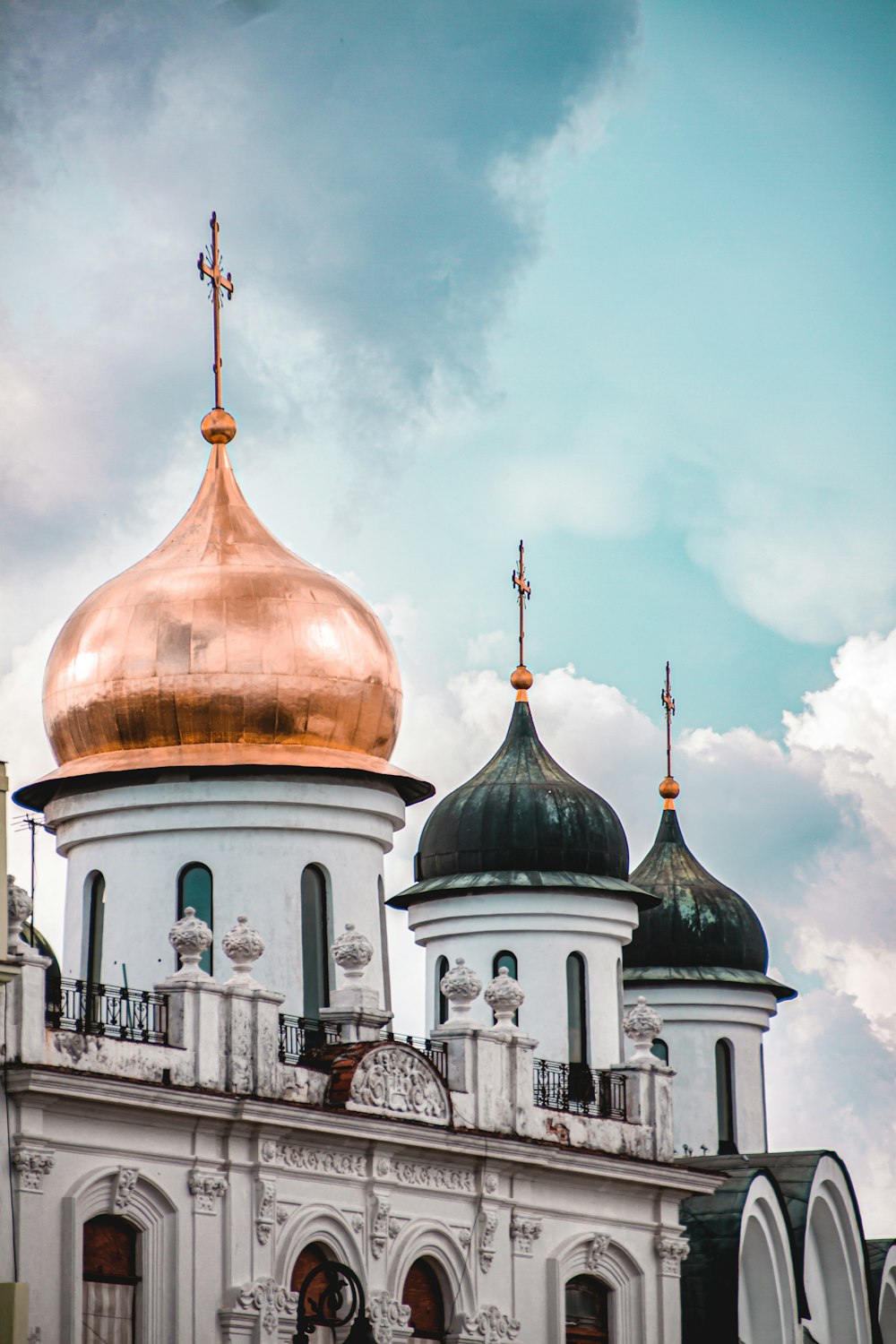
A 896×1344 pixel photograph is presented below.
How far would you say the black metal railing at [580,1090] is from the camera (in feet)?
104

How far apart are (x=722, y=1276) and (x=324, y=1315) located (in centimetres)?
700

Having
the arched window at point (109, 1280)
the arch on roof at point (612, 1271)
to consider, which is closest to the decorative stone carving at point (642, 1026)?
the arch on roof at point (612, 1271)

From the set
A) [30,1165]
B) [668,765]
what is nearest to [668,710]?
[668,765]

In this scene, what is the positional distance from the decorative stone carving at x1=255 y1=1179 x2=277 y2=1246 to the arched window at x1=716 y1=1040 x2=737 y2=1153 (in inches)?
578

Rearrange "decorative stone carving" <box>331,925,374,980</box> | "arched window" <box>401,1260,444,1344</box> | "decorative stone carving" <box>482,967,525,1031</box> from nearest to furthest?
"decorative stone carving" <box>331,925,374,980</box>, "arched window" <box>401,1260,444,1344</box>, "decorative stone carving" <box>482,967,525,1031</box>

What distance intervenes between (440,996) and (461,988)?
6711 millimetres

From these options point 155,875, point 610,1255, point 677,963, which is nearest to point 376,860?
point 155,875

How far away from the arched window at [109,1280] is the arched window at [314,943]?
5.10 meters

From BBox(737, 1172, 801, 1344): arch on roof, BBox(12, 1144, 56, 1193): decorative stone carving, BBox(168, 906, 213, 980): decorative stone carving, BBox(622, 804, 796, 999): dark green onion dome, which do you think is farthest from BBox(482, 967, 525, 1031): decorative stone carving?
BBox(622, 804, 796, 999): dark green onion dome

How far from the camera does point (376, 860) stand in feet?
105

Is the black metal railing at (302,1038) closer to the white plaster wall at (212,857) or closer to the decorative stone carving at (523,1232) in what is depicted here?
the white plaster wall at (212,857)

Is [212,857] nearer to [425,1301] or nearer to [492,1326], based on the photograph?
[425,1301]

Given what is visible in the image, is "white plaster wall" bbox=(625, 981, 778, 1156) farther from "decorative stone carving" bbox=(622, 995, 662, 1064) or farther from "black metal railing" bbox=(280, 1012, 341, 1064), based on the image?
"black metal railing" bbox=(280, 1012, 341, 1064)

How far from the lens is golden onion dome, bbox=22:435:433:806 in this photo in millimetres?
30734
